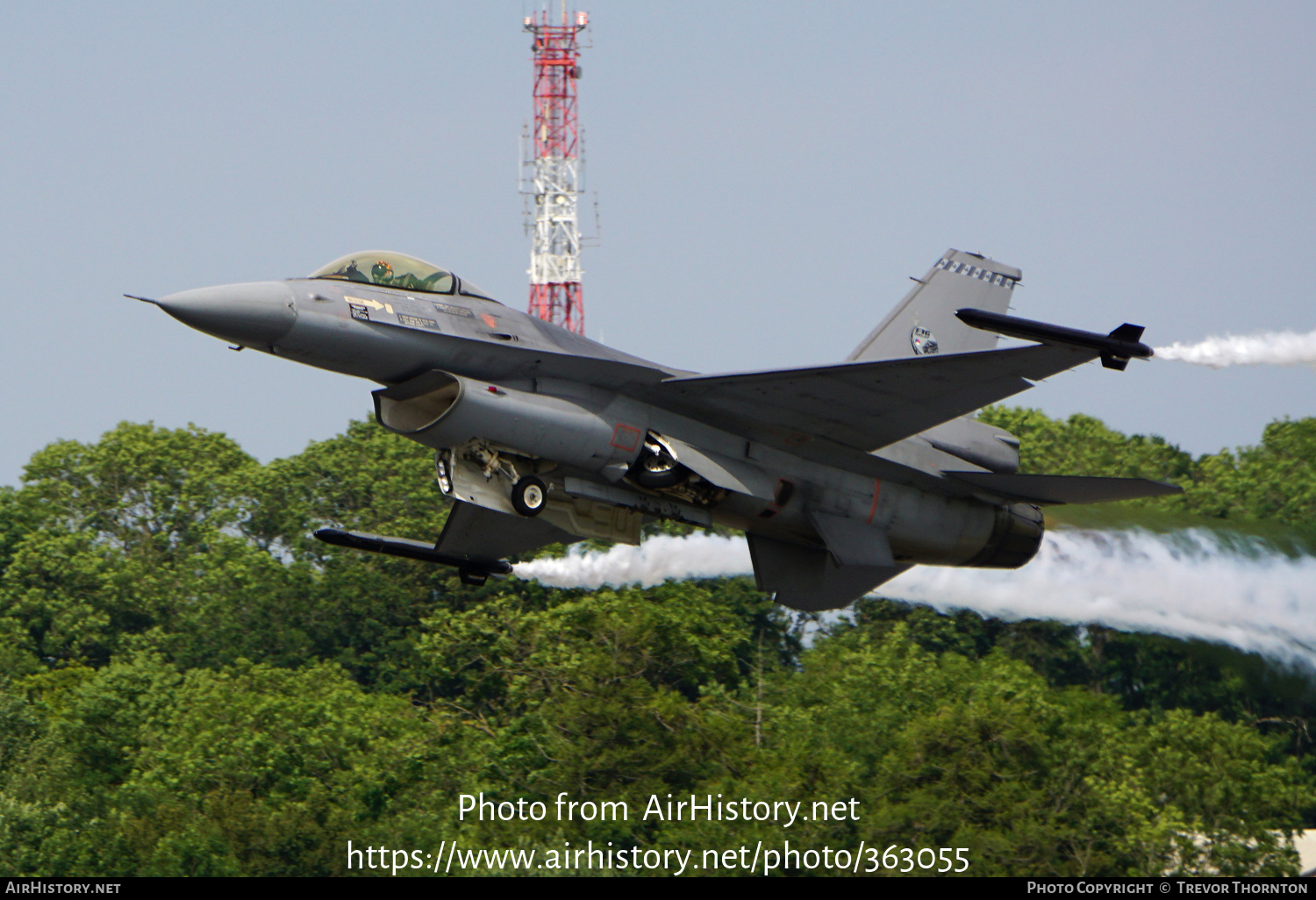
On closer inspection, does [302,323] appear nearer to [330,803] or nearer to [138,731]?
[330,803]

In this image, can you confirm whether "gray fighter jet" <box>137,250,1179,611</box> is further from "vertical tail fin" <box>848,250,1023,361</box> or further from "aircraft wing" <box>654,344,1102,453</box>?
"vertical tail fin" <box>848,250,1023,361</box>

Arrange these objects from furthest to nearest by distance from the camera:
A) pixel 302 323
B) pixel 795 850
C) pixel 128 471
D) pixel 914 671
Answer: pixel 128 471
pixel 914 671
pixel 795 850
pixel 302 323

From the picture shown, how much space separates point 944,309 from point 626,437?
6.71 meters

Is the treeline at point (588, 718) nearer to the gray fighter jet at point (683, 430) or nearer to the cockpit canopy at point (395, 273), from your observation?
the gray fighter jet at point (683, 430)

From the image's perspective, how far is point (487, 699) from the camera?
145 feet

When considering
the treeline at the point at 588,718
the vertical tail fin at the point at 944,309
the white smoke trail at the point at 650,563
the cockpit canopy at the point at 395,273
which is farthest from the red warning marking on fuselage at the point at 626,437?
the treeline at the point at 588,718

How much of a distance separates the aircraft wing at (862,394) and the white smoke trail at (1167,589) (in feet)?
15.5

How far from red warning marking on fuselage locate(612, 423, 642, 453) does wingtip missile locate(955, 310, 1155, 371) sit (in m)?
3.74

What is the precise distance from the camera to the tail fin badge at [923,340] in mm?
22391

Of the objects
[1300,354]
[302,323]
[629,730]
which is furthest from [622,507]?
[629,730]

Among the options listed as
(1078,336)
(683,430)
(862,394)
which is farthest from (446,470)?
(1078,336)

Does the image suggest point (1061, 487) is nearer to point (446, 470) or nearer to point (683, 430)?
point (683, 430)

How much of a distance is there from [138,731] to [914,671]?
19122 millimetres

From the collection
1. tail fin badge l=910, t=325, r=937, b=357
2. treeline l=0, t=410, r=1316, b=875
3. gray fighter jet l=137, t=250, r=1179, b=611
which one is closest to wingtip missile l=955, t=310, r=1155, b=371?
gray fighter jet l=137, t=250, r=1179, b=611
